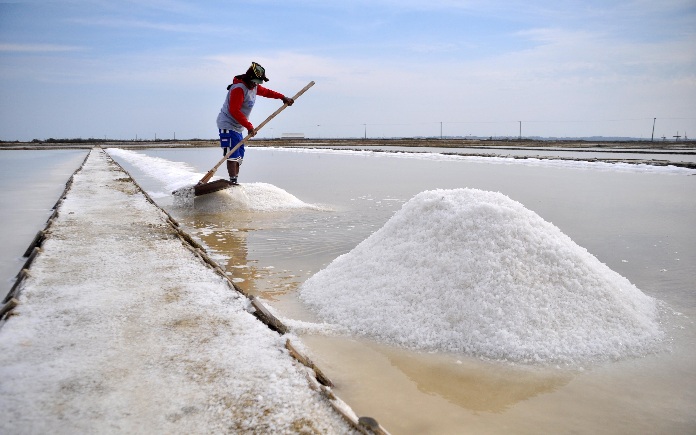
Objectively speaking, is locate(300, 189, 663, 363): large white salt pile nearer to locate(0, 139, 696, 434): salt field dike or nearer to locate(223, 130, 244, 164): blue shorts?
locate(0, 139, 696, 434): salt field dike

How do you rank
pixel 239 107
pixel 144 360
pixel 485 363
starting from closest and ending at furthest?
pixel 144 360 → pixel 485 363 → pixel 239 107

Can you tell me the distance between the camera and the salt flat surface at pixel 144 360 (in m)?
1.24

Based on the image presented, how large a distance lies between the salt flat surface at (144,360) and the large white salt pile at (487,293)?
1.94 ft

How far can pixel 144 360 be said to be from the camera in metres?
1.54

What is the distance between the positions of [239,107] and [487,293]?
14.5 feet

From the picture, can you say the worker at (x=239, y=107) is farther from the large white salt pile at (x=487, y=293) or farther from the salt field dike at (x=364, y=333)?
the large white salt pile at (x=487, y=293)

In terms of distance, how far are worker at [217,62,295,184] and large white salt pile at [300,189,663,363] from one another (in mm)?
3607

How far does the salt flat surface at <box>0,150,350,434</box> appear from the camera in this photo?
1.24 meters

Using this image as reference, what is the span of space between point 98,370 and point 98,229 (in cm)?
262

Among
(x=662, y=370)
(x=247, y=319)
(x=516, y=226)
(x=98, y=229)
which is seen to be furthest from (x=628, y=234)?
(x=98, y=229)

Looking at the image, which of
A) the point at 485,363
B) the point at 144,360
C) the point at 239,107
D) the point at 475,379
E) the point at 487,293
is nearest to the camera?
the point at 144,360

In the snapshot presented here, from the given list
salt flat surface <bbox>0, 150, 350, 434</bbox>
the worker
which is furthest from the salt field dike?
the worker

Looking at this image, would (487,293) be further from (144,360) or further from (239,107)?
(239,107)

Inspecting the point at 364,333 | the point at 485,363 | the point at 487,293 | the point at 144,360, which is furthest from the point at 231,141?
the point at 485,363
